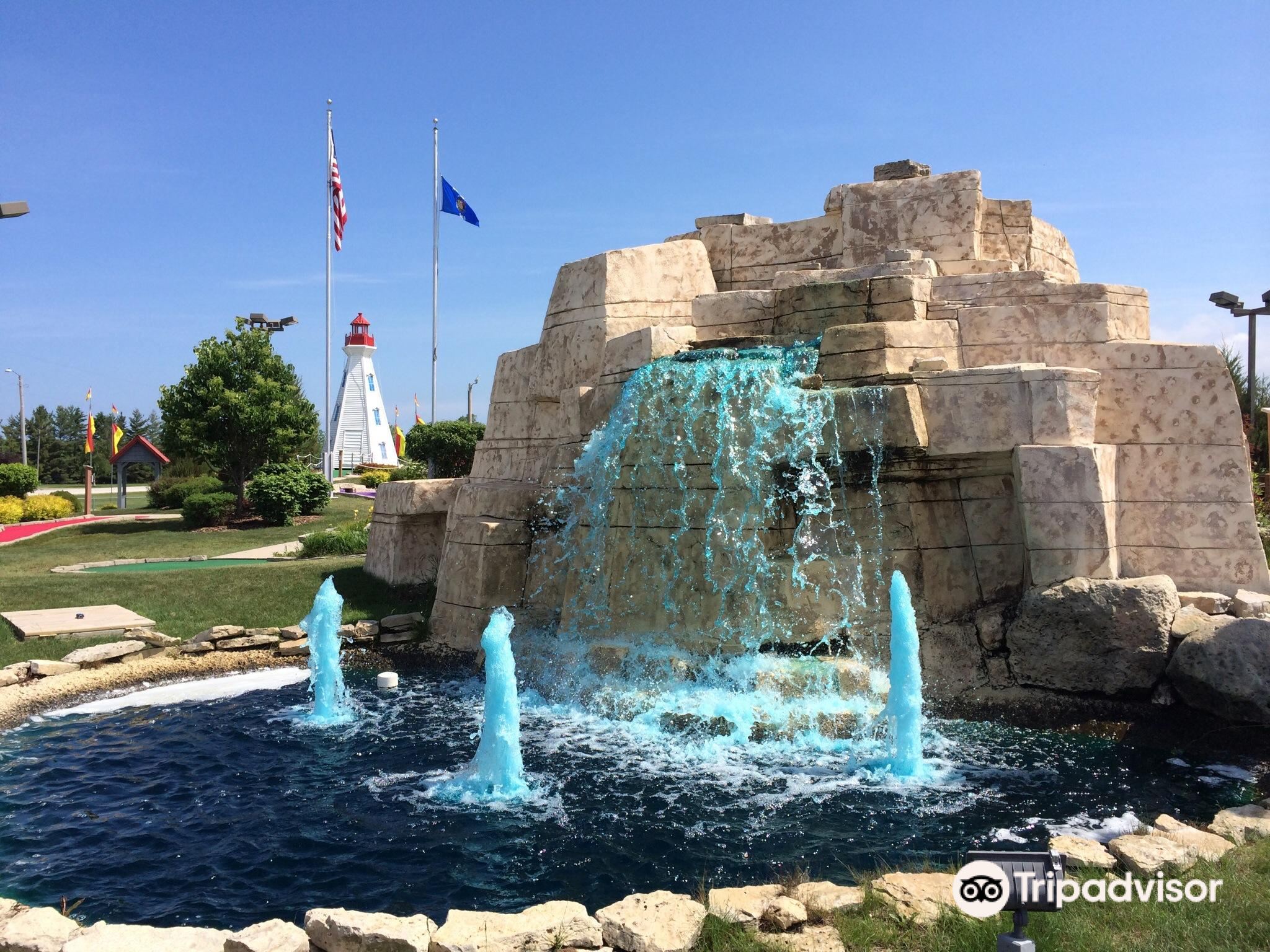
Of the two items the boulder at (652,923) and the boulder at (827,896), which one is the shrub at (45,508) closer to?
the boulder at (652,923)

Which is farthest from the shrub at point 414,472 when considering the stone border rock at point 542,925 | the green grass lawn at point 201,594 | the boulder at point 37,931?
the stone border rock at point 542,925

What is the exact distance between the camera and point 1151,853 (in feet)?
17.6

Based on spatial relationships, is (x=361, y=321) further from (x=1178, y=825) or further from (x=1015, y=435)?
(x=1178, y=825)

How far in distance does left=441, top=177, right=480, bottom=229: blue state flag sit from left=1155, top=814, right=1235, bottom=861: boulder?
92.5ft

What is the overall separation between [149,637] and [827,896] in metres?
10.0

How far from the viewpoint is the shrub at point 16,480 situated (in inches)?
1184

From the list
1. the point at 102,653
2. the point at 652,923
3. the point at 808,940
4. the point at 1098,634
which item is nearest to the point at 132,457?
the point at 102,653

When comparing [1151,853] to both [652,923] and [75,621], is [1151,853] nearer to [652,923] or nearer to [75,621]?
[652,923]

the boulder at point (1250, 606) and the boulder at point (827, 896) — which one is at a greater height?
the boulder at point (1250, 606)

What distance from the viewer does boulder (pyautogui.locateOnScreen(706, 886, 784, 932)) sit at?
489 cm

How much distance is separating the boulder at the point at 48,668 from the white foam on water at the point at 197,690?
0.82 m

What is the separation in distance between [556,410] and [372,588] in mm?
4019

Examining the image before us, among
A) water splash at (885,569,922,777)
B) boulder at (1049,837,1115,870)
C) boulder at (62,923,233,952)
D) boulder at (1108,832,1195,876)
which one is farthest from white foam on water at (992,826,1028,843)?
boulder at (62,923,233,952)

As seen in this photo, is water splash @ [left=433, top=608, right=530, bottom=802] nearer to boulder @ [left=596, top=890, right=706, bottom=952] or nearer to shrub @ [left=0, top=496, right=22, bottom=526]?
boulder @ [left=596, top=890, right=706, bottom=952]
